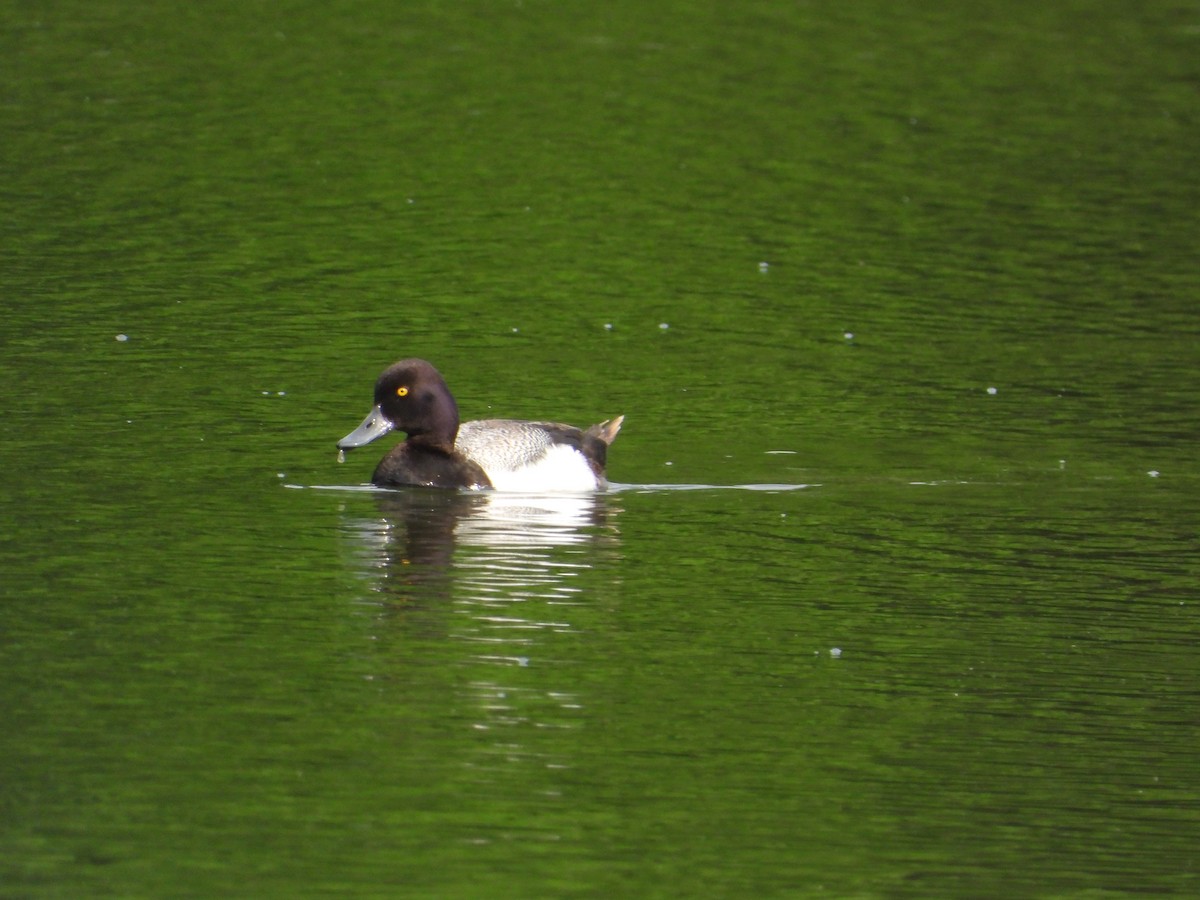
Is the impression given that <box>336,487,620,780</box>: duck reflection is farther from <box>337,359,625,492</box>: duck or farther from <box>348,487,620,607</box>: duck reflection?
<box>337,359,625,492</box>: duck

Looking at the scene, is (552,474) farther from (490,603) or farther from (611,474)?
(490,603)

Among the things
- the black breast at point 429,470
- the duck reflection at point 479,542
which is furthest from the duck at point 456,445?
the duck reflection at point 479,542

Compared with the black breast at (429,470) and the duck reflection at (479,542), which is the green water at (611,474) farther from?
the black breast at (429,470)

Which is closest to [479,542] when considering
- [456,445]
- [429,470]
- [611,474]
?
[429,470]

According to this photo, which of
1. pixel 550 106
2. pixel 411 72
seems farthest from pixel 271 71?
pixel 550 106

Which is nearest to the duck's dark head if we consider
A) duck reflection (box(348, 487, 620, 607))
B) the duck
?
the duck

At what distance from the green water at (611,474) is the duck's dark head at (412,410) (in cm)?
50

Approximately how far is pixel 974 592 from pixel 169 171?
16.5 meters

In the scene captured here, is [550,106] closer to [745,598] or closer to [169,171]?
[169,171]

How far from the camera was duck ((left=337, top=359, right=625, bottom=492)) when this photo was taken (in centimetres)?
1698

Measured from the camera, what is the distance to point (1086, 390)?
20.1 metres

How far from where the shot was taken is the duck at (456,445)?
1698cm

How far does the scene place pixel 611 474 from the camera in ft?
57.2

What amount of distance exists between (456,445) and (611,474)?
46.6 inches
